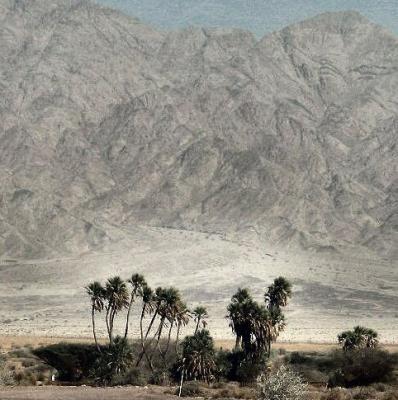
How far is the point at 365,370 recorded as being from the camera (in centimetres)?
5803

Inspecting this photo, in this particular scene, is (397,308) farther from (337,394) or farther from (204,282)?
(337,394)

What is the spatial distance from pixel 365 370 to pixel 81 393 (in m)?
19.2

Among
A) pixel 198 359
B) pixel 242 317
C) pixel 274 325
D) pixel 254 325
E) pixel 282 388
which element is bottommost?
Answer: pixel 282 388

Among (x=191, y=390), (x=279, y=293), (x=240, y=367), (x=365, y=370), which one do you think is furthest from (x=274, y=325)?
(x=191, y=390)

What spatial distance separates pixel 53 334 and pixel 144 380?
6669 cm

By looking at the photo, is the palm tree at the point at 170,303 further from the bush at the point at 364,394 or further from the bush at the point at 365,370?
Result: the bush at the point at 364,394

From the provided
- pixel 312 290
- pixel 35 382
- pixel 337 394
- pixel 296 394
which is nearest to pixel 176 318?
pixel 35 382

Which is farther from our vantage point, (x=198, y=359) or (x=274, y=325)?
(x=274, y=325)

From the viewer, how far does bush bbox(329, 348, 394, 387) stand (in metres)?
57.8

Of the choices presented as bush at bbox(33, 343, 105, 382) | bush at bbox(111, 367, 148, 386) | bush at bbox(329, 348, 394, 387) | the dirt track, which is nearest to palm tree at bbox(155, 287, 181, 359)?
bush at bbox(111, 367, 148, 386)

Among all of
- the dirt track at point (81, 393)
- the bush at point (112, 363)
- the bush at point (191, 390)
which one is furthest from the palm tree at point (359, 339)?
the dirt track at point (81, 393)

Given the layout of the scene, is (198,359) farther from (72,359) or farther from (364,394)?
(364,394)

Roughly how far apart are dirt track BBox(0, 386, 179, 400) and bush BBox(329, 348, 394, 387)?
1273 centimetres

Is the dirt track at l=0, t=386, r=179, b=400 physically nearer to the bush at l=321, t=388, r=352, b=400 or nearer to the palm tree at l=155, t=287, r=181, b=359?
the palm tree at l=155, t=287, r=181, b=359
